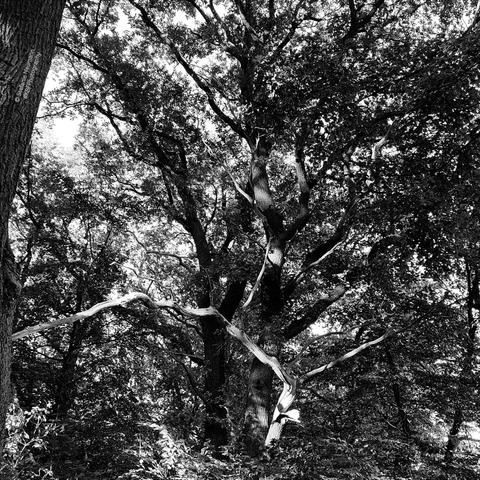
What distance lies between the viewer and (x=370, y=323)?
25.5ft

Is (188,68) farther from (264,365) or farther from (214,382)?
(214,382)

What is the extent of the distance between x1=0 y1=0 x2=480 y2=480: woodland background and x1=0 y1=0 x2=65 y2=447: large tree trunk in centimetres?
310

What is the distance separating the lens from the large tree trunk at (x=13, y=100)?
2.12m

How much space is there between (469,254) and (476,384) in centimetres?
291

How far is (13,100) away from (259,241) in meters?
6.66

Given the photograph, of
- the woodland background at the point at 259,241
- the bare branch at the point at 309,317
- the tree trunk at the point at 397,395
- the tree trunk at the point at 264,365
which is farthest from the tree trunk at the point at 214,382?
the tree trunk at the point at 397,395

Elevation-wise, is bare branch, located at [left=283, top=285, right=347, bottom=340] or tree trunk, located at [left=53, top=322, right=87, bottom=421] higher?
bare branch, located at [left=283, top=285, right=347, bottom=340]

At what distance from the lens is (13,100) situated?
216 centimetres

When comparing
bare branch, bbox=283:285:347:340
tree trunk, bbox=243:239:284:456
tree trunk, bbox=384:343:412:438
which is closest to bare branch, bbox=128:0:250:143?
tree trunk, bbox=243:239:284:456

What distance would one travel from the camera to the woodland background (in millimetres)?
6059

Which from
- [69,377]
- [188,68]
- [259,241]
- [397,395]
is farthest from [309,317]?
[188,68]

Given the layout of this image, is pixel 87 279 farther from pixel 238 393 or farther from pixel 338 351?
pixel 338 351

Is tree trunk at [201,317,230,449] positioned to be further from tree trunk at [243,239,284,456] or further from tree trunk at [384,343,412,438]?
tree trunk at [384,343,412,438]

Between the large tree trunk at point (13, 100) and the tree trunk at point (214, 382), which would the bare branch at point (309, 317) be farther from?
the large tree trunk at point (13, 100)
